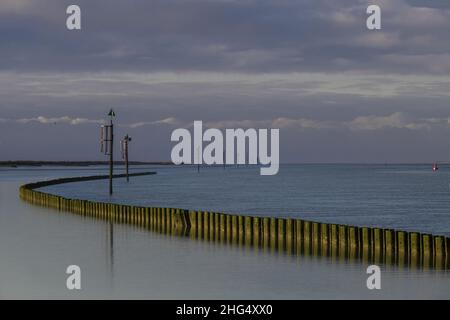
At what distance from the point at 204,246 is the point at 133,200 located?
1877 inches

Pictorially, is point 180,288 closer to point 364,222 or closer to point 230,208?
point 364,222

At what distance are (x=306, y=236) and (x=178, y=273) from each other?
777cm

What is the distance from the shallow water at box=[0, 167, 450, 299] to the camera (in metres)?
22.9

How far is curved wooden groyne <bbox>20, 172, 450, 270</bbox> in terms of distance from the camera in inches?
1086

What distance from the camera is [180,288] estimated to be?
23625 millimetres

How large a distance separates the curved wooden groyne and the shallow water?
1.41m

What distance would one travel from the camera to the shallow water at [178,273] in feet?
75.2

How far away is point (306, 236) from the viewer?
32625 millimetres

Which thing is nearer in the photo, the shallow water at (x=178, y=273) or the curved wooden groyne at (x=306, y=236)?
the shallow water at (x=178, y=273)

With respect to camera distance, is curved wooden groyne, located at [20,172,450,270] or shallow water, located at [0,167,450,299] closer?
shallow water, located at [0,167,450,299]

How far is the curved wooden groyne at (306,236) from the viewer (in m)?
27.6

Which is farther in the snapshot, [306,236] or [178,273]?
[306,236]

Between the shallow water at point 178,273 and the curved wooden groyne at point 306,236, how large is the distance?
1408 millimetres

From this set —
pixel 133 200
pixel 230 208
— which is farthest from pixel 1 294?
pixel 133 200
